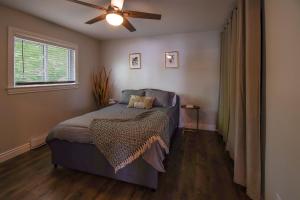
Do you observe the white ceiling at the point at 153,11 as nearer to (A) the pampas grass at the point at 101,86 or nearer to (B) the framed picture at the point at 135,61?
(B) the framed picture at the point at 135,61

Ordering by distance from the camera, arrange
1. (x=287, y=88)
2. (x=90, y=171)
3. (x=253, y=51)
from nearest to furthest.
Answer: (x=287, y=88), (x=253, y=51), (x=90, y=171)

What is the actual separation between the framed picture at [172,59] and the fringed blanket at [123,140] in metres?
2.40

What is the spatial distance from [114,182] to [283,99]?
193 centimetres

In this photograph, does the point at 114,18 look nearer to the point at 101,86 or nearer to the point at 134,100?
the point at 134,100

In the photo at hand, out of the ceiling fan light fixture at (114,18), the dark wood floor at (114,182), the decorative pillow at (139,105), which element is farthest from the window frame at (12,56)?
the ceiling fan light fixture at (114,18)

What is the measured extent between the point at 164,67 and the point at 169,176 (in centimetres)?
272

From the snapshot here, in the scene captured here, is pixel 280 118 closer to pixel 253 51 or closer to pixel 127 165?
pixel 253 51

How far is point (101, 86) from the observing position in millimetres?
4531

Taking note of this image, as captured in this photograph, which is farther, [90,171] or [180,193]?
[90,171]

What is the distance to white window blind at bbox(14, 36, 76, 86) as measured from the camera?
279 cm

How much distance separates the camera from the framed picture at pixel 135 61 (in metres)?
4.41

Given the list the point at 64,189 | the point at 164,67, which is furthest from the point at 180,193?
the point at 164,67

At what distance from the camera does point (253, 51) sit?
5.55ft

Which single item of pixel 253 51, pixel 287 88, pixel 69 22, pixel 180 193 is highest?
pixel 69 22
